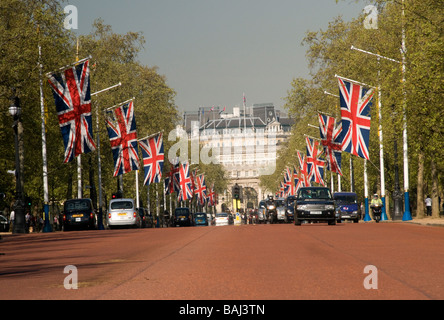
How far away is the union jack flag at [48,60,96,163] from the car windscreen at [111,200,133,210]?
11236 mm

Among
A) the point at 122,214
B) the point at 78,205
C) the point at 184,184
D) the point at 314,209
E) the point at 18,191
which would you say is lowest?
the point at 122,214

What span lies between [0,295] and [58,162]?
53.6 meters

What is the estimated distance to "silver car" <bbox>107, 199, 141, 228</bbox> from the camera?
178 feet

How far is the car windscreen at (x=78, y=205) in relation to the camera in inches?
2015

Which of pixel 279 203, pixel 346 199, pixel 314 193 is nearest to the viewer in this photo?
pixel 314 193

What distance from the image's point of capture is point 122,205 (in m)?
54.7

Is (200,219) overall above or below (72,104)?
below

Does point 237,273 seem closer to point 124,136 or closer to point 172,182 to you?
point 124,136

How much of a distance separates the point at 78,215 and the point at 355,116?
17.0 meters

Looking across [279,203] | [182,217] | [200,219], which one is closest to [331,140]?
[279,203]

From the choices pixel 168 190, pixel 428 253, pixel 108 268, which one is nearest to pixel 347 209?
pixel 168 190

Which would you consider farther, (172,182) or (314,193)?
(172,182)

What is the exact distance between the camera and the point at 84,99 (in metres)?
43.2

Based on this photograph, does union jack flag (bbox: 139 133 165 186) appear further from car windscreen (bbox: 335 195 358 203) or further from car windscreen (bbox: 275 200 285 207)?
car windscreen (bbox: 335 195 358 203)
